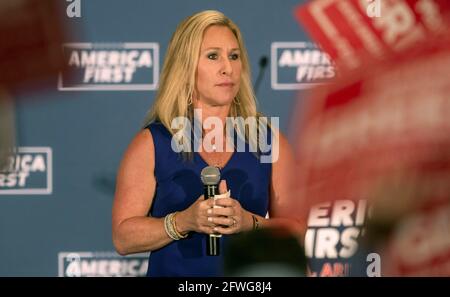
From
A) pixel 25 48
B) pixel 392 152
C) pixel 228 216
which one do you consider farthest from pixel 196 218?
pixel 25 48

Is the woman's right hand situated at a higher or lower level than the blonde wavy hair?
lower

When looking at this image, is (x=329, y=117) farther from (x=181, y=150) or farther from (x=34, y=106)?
(x=34, y=106)

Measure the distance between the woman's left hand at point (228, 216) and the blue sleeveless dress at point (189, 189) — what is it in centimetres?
8

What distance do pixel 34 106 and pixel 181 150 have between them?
2.60 feet

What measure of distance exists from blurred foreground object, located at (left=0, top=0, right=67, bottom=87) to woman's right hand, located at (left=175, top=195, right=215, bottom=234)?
1001 mm

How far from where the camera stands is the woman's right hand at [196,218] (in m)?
4.13

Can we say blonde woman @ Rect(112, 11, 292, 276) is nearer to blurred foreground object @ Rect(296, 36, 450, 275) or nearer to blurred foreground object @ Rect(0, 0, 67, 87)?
blurred foreground object @ Rect(296, 36, 450, 275)

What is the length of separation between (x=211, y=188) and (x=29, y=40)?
4.37 feet

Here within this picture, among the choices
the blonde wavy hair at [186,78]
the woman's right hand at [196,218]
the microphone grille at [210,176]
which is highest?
the blonde wavy hair at [186,78]

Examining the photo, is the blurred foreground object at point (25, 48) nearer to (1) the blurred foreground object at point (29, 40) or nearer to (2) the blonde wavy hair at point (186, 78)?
(1) the blurred foreground object at point (29, 40)

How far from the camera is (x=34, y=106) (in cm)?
454

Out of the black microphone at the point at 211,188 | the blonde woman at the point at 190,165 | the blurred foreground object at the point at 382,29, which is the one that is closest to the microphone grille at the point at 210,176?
the black microphone at the point at 211,188

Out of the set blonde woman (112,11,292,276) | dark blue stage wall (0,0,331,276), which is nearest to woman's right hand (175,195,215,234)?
blonde woman (112,11,292,276)

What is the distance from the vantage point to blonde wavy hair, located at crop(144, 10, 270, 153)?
439cm
